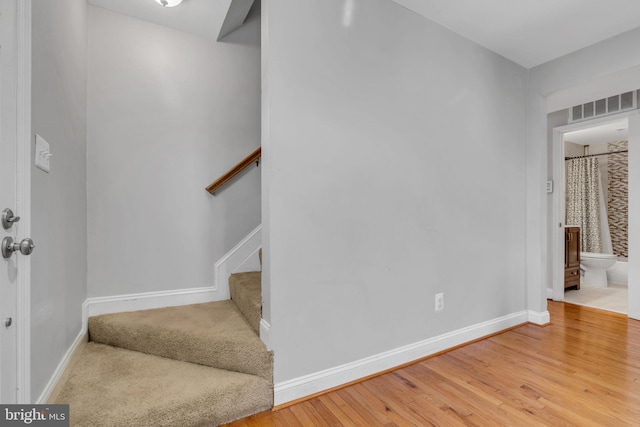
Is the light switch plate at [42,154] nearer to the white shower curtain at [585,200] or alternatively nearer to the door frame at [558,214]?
the door frame at [558,214]

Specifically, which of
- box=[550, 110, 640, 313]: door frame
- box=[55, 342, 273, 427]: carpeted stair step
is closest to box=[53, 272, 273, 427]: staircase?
box=[55, 342, 273, 427]: carpeted stair step

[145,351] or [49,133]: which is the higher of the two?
[49,133]

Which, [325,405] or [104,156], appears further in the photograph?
[104,156]

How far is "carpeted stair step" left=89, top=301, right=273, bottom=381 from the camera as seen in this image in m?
1.57

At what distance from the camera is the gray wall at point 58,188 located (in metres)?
1.23

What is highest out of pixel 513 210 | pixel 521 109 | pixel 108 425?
pixel 521 109

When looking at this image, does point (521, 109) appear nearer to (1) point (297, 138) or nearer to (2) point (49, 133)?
(1) point (297, 138)

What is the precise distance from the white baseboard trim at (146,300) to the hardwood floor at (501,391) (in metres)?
1.10

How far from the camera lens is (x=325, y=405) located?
5.20ft

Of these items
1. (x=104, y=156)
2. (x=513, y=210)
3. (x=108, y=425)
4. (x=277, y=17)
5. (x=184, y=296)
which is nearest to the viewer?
(x=108, y=425)

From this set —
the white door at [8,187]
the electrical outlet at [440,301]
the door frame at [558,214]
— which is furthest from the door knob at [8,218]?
the door frame at [558,214]

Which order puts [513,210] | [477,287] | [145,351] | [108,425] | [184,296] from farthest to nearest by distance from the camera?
[513,210]
[477,287]
[184,296]
[145,351]
[108,425]

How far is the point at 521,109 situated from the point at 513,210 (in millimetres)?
951

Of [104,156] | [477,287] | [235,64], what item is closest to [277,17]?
[235,64]
